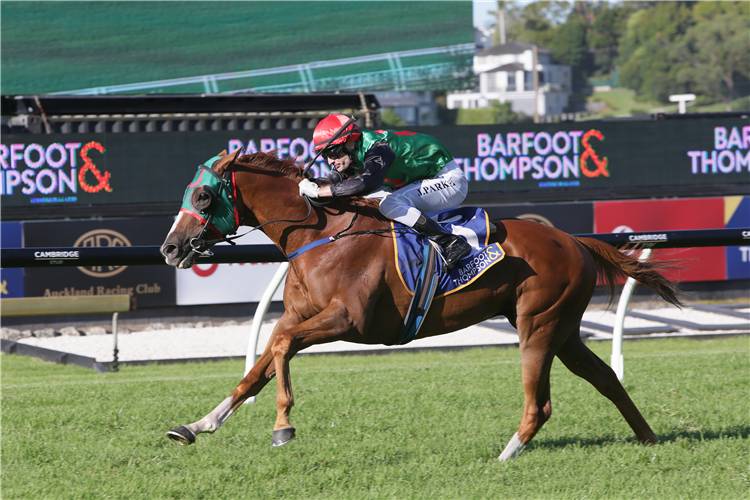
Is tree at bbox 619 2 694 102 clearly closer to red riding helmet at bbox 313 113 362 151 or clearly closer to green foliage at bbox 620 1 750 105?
green foliage at bbox 620 1 750 105

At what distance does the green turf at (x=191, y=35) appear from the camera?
18141 mm

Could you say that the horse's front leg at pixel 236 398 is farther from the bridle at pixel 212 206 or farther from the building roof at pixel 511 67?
the building roof at pixel 511 67

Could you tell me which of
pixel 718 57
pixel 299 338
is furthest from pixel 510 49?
pixel 299 338

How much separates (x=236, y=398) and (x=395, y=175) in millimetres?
1499

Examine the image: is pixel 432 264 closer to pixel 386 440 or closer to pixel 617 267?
pixel 386 440

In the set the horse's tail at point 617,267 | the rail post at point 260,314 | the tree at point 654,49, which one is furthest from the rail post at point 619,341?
the tree at point 654,49

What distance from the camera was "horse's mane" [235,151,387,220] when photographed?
14.2 feet

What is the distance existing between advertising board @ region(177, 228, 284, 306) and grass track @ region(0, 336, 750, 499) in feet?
19.5

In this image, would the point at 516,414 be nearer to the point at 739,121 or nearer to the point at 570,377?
→ the point at 570,377

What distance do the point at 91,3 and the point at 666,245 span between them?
54.2 ft

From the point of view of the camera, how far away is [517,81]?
327 ft

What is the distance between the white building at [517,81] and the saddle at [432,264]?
8670 cm

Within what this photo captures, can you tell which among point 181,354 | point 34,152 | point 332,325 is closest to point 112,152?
point 34,152

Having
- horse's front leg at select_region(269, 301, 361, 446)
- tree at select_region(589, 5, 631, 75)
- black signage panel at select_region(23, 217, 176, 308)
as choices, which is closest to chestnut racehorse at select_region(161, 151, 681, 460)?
horse's front leg at select_region(269, 301, 361, 446)
